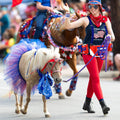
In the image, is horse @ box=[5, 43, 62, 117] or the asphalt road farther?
the asphalt road

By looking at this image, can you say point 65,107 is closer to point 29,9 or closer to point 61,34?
point 61,34

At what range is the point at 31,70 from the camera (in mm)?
8531

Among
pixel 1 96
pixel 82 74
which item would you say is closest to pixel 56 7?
pixel 1 96

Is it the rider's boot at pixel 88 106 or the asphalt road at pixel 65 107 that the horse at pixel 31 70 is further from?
the rider's boot at pixel 88 106

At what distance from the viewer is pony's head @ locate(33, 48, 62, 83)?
8172 millimetres

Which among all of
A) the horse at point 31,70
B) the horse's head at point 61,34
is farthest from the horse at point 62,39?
the horse at point 31,70

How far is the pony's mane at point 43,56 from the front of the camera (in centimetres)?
826

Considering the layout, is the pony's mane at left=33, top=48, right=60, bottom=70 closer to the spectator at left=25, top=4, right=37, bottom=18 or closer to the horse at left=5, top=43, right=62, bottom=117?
the horse at left=5, top=43, right=62, bottom=117

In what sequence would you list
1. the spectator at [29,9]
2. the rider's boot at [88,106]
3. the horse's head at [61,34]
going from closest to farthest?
the rider's boot at [88,106] < the horse's head at [61,34] < the spectator at [29,9]

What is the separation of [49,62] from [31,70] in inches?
17.1

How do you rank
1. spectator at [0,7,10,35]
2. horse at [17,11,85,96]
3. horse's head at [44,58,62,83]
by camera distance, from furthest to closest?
1. spectator at [0,7,10,35]
2. horse at [17,11,85,96]
3. horse's head at [44,58,62,83]

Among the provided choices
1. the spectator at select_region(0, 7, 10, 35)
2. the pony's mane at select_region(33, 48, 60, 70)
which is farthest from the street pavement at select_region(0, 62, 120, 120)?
the spectator at select_region(0, 7, 10, 35)

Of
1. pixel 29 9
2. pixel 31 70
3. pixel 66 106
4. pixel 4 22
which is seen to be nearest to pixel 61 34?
pixel 66 106

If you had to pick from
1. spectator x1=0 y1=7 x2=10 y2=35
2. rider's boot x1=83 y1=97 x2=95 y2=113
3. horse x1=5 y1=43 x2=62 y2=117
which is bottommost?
spectator x1=0 y1=7 x2=10 y2=35
